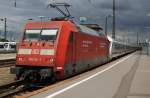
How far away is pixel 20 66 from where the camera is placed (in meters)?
19.0

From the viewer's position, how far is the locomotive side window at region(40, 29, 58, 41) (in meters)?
19.2

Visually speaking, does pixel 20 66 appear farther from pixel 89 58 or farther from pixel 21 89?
pixel 89 58

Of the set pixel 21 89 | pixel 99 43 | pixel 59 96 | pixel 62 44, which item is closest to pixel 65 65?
pixel 62 44

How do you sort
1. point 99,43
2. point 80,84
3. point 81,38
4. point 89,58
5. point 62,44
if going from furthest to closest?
point 99,43 → point 89,58 → point 81,38 → point 62,44 → point 80,84

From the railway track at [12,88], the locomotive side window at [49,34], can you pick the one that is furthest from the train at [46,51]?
the railway track at [12,88]

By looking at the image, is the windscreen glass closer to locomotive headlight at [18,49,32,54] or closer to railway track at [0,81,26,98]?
locomotive headlight at [18,49,32,54]

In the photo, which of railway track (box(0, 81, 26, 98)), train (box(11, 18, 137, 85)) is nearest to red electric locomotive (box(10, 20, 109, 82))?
train (box(11, 18, 137, 85))

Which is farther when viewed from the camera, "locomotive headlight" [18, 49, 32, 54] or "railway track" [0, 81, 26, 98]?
"locomotive headlight" [18, 49, 32, 54]

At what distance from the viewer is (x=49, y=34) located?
19.4m

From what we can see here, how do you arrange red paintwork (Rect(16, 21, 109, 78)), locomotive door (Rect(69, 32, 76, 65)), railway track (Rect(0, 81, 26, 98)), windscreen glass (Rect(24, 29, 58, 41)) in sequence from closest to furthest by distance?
railway track (Rect(0, 81, 26, 98))
red paintwork (Rect(16, 21, 109, 78))
windscreen glass (Rect(24, 29, 58, 41))
locomotive door (Rect(69, 32, 76, 65))

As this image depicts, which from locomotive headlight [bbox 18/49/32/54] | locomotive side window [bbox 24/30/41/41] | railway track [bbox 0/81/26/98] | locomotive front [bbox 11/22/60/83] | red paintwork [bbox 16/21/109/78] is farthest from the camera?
locomotive side window [bbox 24/30/41/41]

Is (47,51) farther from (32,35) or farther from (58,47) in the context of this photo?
(32,35)

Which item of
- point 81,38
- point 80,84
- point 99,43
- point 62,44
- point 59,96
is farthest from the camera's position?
point 99,43

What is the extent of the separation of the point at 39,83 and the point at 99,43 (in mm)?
12519
